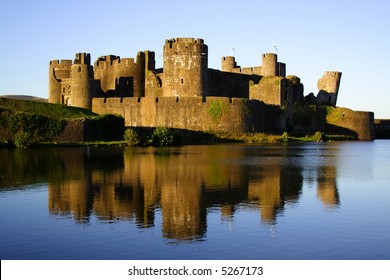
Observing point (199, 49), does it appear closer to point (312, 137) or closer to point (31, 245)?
point (312, 137)

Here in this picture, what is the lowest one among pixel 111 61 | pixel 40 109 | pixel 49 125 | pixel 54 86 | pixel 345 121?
pixel 49 125

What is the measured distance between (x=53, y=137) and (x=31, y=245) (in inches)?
1166

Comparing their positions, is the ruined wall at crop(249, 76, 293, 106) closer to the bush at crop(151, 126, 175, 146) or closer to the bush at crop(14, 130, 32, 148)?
the bush at crop(151, 126, 175, 146)

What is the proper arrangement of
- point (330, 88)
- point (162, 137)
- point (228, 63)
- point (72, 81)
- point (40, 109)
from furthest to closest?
point (228, 63), point (330, 88), point (72, 81), point (40, 109), point (162, 137)

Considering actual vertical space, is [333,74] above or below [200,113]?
above

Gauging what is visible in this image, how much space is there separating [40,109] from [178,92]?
12042mm

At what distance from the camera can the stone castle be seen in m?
47.7

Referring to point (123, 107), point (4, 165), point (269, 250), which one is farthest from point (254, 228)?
point (123, 107)

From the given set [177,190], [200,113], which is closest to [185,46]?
[200,113]

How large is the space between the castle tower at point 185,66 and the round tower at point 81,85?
20.2 ft

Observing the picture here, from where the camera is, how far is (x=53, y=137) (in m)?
39.9

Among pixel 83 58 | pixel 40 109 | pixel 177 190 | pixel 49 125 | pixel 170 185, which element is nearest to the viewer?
pixel 177 190

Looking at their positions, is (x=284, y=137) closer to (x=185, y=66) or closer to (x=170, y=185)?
(x=185, y=66)

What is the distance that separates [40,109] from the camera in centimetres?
4231
